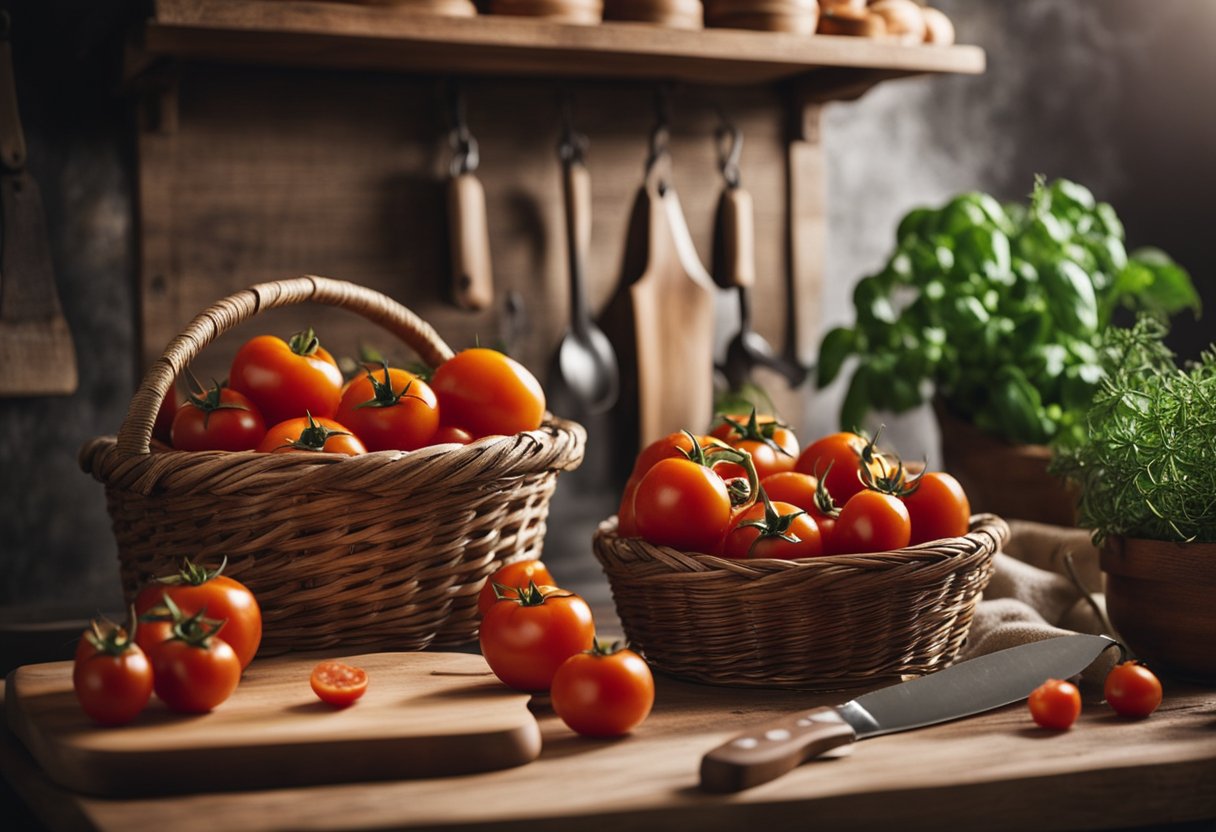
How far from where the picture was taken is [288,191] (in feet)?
5.48

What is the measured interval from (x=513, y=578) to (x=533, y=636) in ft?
0.36

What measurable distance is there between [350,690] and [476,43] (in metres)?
0.84

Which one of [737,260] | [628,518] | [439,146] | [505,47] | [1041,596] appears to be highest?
[505,47]

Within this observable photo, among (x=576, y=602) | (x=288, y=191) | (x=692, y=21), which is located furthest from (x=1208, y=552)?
(x=288, y=191)

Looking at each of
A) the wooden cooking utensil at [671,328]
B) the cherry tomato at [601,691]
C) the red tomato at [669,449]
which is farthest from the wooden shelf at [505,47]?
the cherry tomato at [601,691]

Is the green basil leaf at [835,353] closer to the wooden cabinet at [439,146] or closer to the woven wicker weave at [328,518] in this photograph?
the wooden cabinet at [439,146]

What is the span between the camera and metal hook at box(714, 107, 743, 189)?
1.88 m

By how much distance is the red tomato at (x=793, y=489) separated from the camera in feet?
3.48

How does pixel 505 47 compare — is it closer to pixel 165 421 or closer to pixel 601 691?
pixel 165 421

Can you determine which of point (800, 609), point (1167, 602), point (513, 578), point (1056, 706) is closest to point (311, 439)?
point (513, 578)

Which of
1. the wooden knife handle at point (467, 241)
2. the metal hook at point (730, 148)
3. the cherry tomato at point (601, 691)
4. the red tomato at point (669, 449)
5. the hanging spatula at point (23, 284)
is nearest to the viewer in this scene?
the cherry tomato at point (601, 691)

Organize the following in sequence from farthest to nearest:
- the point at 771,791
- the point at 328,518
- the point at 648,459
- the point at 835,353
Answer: the point at 835,353 → the point at 648,459 → the point at 328,518 → the point at 771,791

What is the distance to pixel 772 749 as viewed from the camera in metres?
0.82

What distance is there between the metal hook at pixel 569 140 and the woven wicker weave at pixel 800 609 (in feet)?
2.76
